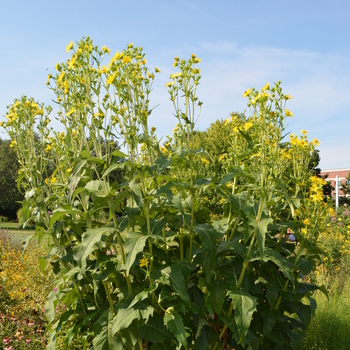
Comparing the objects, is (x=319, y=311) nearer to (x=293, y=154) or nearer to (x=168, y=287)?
(x=293, y=154)

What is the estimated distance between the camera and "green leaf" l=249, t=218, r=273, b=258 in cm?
240

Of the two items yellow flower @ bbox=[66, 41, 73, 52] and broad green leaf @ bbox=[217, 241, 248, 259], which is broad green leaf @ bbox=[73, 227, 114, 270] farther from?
yellow flower @ bbox=[66, 41, 73, 52]

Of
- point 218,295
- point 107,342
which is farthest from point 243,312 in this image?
point 107,342

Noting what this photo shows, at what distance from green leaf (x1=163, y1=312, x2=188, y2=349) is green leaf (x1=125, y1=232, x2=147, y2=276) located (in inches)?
15.3

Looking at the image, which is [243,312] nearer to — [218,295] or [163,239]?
[218,295]

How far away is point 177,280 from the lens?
2.47 meters

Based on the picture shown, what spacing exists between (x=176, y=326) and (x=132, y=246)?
56 centimetres

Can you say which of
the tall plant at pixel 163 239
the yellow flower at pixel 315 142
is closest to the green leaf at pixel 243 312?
the tall plant at pixel 163 239

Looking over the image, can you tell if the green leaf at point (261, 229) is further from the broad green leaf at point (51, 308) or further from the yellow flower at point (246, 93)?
the broad green leaf at point (51, 308)

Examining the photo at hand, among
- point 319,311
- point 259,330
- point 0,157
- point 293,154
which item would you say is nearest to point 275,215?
point 293,154

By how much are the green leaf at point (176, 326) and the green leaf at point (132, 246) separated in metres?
0.39

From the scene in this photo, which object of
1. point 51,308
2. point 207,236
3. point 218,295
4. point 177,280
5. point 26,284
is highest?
point 207,236

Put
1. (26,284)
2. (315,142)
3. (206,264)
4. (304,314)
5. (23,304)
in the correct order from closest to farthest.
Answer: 1. (206,264)
2. (304,314)
3. (315,142)
4. (23,304)
5. (26,284)

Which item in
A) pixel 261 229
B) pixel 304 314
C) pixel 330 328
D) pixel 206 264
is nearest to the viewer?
pixel 261 229
